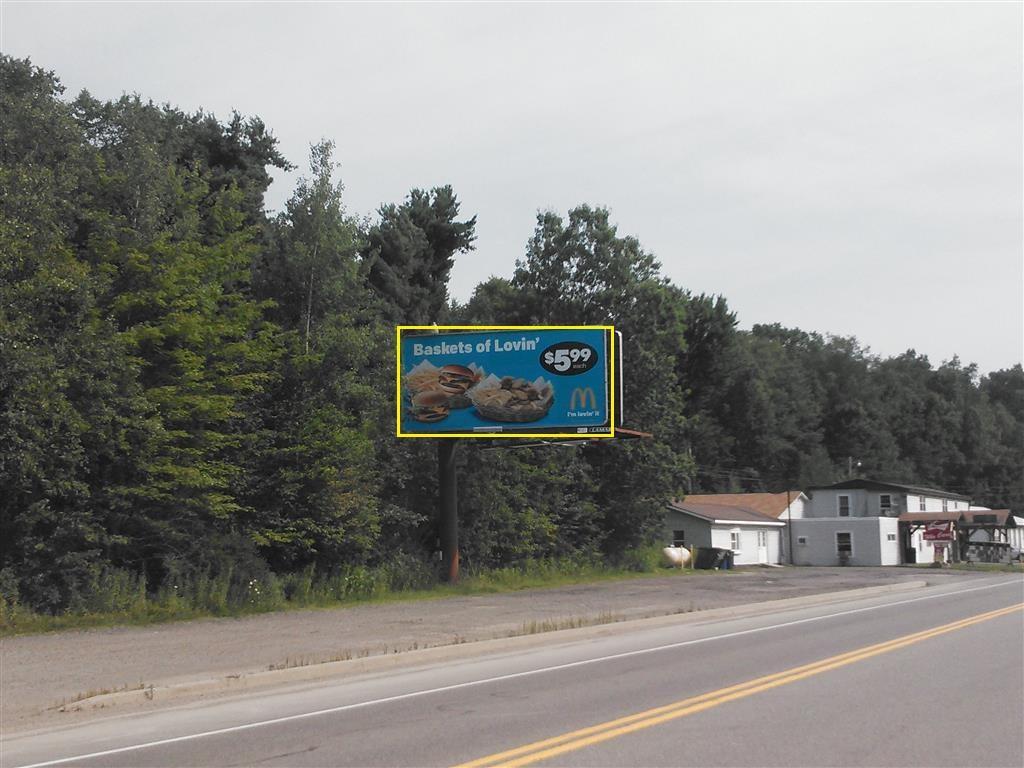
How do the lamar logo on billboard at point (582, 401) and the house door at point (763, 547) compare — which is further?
the house door at point (763, 547)

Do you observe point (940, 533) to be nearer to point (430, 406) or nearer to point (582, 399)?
point (582, 399)

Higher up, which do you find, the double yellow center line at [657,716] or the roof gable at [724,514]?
the roof gable at [724,514]

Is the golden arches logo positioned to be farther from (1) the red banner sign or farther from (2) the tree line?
(1) the red banner sign

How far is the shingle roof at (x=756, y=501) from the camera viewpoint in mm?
73500

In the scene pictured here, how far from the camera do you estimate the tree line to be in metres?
22.0

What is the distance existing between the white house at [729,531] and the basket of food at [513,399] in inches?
1053

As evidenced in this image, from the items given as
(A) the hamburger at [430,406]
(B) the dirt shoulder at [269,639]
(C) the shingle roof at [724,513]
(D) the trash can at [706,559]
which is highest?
(A) the hamburger at [430,406]

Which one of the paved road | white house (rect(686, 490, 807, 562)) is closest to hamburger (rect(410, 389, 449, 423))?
the paved road

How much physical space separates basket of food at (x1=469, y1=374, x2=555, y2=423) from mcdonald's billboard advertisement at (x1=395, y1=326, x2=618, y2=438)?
0.03 m

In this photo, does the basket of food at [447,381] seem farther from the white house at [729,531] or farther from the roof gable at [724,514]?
the roof gable at [724,514]

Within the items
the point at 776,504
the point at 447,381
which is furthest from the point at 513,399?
the point at 776,504

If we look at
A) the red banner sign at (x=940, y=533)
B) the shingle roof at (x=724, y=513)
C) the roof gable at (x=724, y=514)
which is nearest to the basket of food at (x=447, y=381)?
the roof gable at (x=724, y=514)

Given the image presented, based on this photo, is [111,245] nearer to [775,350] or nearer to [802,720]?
[802,720]

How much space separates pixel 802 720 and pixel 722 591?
23998 mm
